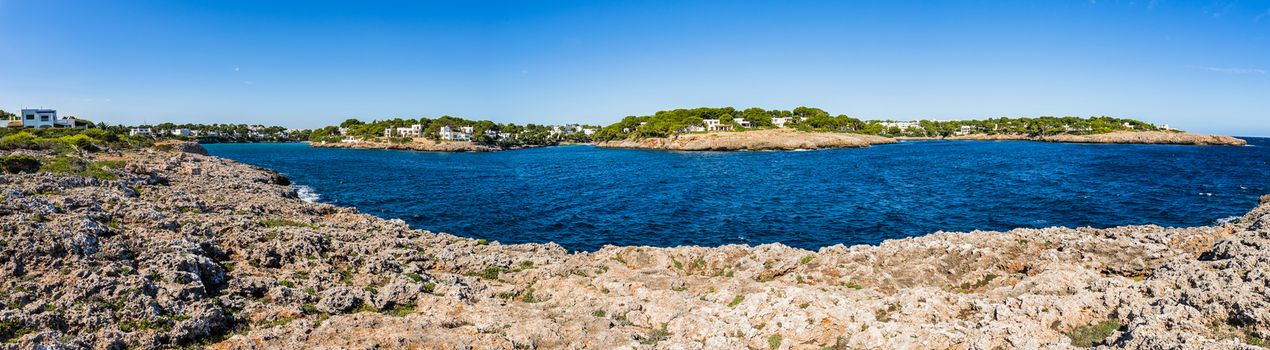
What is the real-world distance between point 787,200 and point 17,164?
55.7 meters

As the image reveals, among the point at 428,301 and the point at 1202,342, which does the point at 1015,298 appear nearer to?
the point at 1202,342

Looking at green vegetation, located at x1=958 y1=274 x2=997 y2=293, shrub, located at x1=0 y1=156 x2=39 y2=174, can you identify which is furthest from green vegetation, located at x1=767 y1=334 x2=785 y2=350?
shrub, located at x1=0 y1=156 x2=39 y2=174

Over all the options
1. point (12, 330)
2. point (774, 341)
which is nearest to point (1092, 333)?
point (774, 341)

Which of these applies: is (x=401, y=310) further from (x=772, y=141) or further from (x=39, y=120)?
(x=39, y=120)

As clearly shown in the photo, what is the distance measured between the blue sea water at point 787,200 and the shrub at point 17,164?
1932cm

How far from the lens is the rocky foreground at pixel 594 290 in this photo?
39.4ft

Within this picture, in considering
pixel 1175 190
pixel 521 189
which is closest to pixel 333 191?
pixel 521 189

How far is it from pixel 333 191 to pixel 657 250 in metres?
48.0

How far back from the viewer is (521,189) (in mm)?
61188

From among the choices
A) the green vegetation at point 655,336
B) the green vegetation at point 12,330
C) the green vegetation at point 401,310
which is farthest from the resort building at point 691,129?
the green vegetation at point 12,330

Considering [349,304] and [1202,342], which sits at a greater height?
[1202,342]

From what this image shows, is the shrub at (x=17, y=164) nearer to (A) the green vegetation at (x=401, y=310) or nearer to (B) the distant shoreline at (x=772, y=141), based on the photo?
(A) the green vegetation at (x=401, y=310)

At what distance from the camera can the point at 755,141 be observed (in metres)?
156

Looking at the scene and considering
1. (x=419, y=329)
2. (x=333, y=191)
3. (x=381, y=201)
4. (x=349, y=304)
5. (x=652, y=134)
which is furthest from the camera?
(x=652, y=134)
